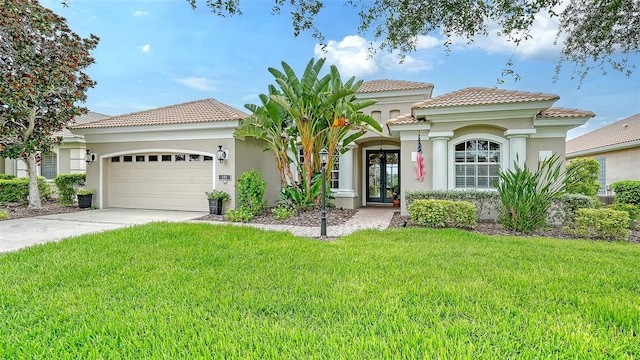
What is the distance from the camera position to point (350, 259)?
5516mm

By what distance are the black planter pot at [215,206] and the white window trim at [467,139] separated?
8280 millimetres

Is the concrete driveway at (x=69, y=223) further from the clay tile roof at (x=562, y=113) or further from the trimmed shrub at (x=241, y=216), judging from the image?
the clay tile roof at (x=562, y=113)

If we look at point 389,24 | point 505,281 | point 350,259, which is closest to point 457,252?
point 505,281

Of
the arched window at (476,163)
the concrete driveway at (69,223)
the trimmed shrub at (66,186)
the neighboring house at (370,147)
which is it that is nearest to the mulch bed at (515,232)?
the arched window at (476,163)

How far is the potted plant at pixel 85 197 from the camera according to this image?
1342 cm

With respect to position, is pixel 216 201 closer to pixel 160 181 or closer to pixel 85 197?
pixel 160 181

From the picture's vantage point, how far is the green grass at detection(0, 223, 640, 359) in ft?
9.05

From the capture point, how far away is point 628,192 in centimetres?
1287

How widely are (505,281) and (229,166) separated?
9.98 m

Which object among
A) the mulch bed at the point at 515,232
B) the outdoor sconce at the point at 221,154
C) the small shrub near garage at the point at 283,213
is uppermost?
the outdoor sconce at the point at 221,154

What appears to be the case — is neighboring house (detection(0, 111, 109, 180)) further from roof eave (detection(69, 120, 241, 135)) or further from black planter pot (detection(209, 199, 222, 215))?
black planter pot (detection(209, 199, 222, 215))

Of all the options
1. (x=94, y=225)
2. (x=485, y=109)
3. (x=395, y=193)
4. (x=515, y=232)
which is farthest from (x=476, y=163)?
(x=94, y=225)

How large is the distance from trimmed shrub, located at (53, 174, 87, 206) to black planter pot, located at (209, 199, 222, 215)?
24.0 ft

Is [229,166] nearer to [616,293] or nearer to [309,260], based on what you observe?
[309,260]
